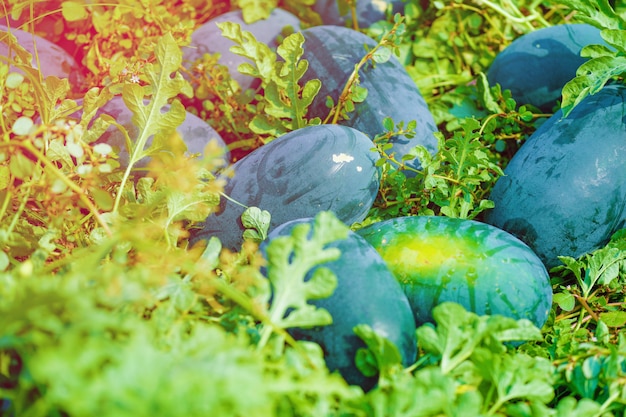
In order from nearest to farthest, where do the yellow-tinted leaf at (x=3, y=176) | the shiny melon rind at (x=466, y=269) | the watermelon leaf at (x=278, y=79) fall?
the shiny melon rind at (x=466, y=269) < the yellow-tinted leaf at (x=3, y=176) < the watermelon leaf at (x=278, y=79)

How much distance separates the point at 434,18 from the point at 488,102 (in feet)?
1.69

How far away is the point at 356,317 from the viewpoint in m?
0.95

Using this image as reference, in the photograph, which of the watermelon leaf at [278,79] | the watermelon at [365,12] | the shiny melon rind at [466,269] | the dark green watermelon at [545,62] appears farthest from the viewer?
the watermelon at [365,12]

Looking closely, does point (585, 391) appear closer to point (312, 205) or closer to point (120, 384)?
point (312, 205)

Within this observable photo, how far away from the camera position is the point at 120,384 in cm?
58

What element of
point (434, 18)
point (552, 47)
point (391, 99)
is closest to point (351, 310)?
point (391, 99)

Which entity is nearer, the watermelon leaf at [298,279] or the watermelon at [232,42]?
the watermelon leaf at [298,279]

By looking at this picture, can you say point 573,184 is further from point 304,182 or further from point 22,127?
point 22,127

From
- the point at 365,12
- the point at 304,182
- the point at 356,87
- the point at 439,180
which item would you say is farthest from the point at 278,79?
the point at 365,12

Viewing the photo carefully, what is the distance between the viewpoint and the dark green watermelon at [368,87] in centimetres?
147

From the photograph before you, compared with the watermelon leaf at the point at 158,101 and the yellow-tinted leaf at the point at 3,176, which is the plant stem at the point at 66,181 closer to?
the watermelon leaf at the point at 158,101

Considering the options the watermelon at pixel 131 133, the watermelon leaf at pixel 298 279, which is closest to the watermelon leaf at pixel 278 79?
the watermelon at pixel 131 133

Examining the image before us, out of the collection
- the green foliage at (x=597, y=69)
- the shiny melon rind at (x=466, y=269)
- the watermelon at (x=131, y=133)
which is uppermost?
the green foliage at (x=597, y=69)

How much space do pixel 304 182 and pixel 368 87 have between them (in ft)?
1.27
